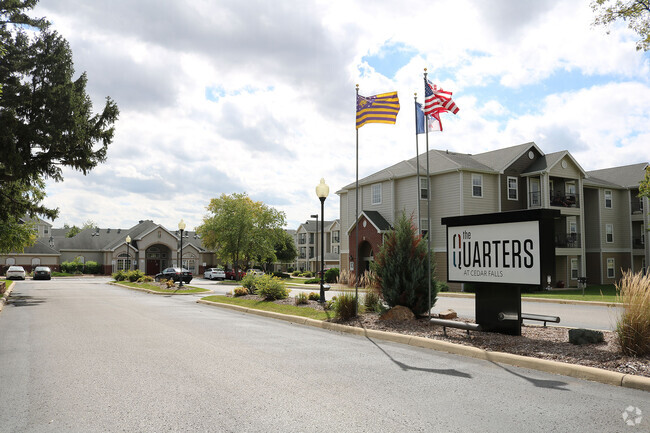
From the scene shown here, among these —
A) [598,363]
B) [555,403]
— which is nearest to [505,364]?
[598,363]

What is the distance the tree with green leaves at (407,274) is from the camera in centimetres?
1253

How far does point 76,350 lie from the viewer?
30.3 ft

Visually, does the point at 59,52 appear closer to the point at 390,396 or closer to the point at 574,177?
the point at 390,396

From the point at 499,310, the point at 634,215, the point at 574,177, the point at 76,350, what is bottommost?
the point at 76,350

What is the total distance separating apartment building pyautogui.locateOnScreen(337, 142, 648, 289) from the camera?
109 ft

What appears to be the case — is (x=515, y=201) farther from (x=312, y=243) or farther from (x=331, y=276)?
(x=312, y=243)

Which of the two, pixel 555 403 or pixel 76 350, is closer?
pixel 555 403

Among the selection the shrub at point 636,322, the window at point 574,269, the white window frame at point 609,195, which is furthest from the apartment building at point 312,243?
the shrub at point 636,322

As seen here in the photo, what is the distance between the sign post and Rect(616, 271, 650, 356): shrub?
169 cm

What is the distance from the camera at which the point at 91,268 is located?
71.2 metres

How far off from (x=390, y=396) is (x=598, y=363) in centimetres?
361

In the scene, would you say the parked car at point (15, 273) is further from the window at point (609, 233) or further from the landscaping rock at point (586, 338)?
the window at point (609, 233)

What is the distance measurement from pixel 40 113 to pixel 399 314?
2045cm

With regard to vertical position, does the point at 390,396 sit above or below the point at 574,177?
below
